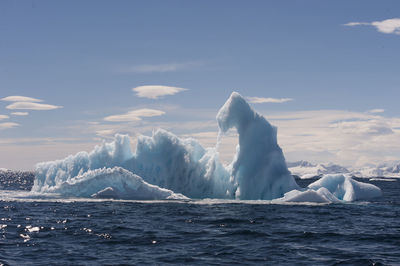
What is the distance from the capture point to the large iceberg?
38.4m

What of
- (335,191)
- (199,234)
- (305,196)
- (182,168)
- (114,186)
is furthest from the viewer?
(182,168)

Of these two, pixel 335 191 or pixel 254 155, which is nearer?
pixel 254 155

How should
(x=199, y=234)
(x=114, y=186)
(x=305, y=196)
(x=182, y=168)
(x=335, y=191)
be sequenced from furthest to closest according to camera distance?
(x=182, y=168), (x=335, y=191), (x=114, y=186), (x=305, y=196), (x=199, y=234)

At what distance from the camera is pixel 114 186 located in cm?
3928

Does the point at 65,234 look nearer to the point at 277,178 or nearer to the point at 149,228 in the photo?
the point at 149,228

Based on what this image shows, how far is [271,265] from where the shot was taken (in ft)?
49.3

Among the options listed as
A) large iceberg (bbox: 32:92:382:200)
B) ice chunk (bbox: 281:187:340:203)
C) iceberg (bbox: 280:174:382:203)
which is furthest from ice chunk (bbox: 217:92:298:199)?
iceberg (bbox: 280:174:382:203)

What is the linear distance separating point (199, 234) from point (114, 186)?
64.3 feet

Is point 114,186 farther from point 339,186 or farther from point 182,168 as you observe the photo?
point 339,186

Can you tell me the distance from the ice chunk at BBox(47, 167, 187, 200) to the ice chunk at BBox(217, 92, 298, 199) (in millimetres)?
6236

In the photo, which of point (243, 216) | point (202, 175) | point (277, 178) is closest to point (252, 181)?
point (277, 178)

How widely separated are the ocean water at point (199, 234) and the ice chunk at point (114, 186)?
3992mm

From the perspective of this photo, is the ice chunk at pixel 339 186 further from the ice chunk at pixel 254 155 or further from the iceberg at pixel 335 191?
the ice chunk at pixel 254 155

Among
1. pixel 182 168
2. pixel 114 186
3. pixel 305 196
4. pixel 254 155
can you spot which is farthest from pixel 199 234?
pixel 182 168
